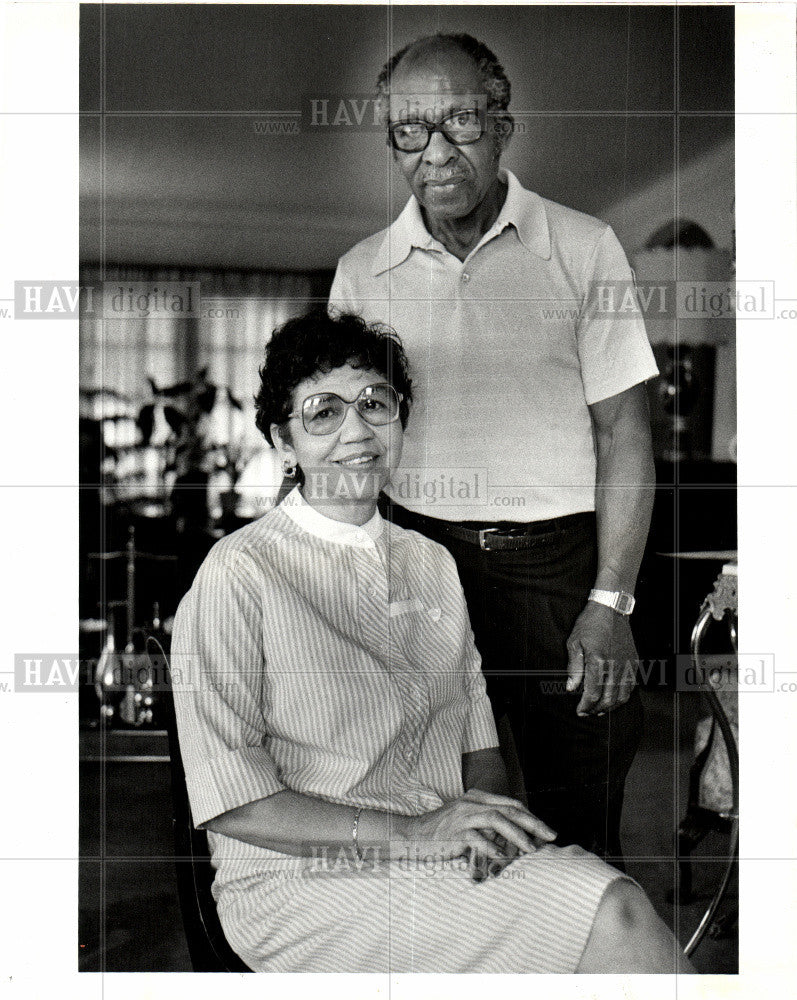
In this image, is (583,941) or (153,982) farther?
(153,982)

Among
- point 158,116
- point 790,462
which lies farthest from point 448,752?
point 158,116

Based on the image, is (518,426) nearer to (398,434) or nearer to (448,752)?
(398,434)

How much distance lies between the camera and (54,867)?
6.84ft

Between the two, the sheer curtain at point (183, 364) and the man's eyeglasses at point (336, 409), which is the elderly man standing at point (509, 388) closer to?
the man's eyeglasses at point (336, 409)

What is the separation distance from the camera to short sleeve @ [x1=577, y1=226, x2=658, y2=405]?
6.61ft

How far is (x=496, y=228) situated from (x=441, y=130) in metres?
0.23

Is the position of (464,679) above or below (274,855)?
above

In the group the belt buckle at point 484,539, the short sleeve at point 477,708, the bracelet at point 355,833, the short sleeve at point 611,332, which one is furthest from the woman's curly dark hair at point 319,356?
the bracelet at point 355,833

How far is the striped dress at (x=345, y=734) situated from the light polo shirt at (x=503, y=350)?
0.20m

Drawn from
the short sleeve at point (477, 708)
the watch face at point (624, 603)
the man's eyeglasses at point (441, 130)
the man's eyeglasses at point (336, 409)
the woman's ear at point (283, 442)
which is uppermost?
the man's eyeglasses at point (441, 130)

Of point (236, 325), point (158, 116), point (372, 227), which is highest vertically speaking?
point (158, 116)

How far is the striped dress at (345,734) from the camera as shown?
1919mm

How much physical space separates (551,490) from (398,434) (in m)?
0.34

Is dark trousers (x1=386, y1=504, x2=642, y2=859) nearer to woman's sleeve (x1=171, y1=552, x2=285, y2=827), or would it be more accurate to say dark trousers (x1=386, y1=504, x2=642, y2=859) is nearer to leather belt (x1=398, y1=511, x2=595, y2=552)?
leather belt (x1=398, y1=511, x2=595, y2=552)
